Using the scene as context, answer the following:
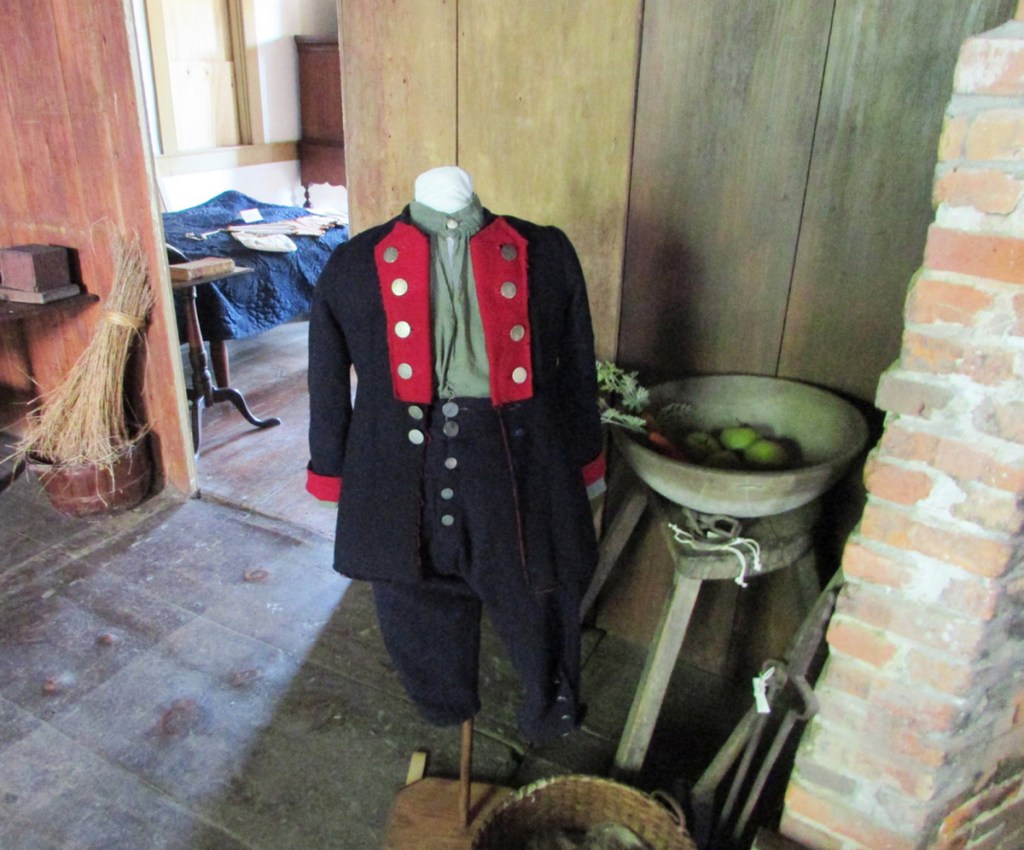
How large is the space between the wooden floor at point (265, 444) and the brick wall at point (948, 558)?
61.7 inches

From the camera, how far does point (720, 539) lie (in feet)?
4.75

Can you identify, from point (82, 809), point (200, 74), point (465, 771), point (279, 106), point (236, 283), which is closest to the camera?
point (465, 771)

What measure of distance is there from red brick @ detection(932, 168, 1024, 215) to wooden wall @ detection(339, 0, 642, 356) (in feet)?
2.59

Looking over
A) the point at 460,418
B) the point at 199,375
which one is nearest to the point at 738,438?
the point at 460,418

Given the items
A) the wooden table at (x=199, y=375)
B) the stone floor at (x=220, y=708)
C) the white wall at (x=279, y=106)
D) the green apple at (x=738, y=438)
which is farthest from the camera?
the white wall at (x=279, y=106)

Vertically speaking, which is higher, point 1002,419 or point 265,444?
point 1002,419

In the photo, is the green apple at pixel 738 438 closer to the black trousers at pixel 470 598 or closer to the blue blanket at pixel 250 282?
the black trousers at pixel 470 598

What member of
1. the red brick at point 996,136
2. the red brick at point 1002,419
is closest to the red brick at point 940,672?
the red brick at point 1002,419

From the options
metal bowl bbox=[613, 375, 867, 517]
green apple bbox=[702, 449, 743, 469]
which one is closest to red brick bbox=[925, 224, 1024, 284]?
metal bowl bbox=[613, 375, 867, 517]

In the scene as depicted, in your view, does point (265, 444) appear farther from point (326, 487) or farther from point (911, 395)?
point (911, 395)

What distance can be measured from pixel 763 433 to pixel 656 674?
1.66ft

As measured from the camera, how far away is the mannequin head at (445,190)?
4.03 ft

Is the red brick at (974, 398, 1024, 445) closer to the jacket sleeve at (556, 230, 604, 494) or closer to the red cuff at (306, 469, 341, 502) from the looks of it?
the jacket sleeve at (556, 230, 604, 494)

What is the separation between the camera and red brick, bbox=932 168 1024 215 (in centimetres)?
98
